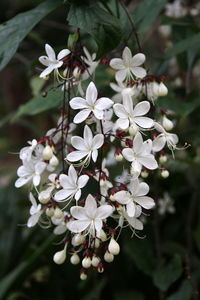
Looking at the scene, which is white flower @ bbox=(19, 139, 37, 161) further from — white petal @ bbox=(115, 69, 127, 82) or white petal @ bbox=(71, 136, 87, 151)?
white petal @ bbox=(115, 69, 127, 82)

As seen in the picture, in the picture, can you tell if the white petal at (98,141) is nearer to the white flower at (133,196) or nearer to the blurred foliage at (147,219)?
the white flower at (133,196)

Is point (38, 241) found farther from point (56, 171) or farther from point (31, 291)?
point (56, 171)

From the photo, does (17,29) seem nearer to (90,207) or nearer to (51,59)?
(51,59)

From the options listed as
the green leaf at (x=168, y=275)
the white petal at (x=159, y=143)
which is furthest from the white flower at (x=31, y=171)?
the green leaf at (x=168, y=275)

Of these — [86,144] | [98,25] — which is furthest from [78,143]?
[98,25]

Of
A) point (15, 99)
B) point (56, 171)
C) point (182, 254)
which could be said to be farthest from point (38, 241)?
point (15, 99)

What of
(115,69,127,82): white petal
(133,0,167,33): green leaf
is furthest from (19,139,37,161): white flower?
(133,0,167,33): green leaf

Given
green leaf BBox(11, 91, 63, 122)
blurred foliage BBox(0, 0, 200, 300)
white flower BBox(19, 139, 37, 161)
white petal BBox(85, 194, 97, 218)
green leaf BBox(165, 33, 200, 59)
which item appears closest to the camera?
white petal BBox(85, 194, 97, 218)
